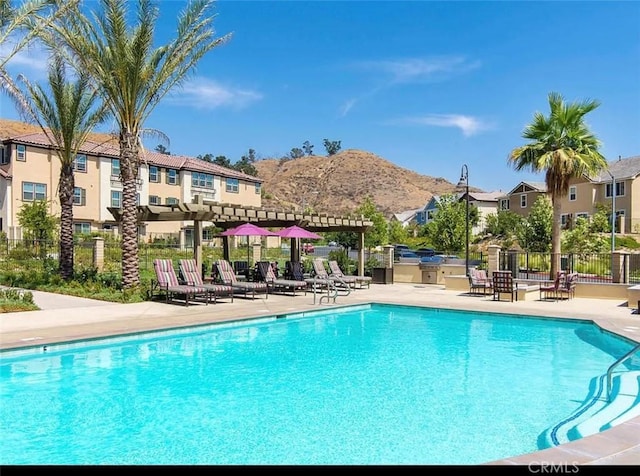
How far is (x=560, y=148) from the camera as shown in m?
20.0

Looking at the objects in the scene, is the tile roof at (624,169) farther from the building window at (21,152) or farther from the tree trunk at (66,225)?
the building window at (21,152)

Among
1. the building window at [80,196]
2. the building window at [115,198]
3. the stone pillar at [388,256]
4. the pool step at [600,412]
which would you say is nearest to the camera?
the pool step at [600,412]

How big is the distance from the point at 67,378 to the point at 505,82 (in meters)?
17.0

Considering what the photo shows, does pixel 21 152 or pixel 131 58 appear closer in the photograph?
pixel 131 58

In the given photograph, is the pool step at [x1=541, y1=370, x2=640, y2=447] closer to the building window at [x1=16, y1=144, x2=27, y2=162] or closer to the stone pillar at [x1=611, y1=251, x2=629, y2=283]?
the stone pillar at [x1=611, y1=251, x2=629, y2=283]

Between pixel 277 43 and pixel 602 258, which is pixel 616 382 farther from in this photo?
pixel 602 258

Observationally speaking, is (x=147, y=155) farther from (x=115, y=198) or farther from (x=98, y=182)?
(x=98, y=182)

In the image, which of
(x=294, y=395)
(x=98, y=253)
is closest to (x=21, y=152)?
(x=98, y=253)

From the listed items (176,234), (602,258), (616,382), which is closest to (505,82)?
(602,258)

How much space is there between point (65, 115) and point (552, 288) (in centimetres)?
1915

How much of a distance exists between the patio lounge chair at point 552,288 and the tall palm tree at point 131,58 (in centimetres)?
1379

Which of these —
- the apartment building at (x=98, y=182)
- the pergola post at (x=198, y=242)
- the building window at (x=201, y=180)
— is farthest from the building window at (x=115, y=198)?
the pergola post at (x=198, y=242)

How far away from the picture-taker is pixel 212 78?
18922mm

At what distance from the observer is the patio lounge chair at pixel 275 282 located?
18750 millimetres
